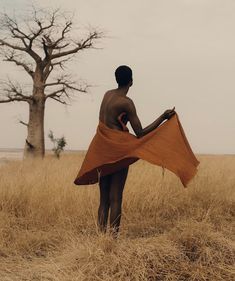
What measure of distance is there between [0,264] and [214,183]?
4.60 meters

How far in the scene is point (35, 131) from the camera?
726 inches

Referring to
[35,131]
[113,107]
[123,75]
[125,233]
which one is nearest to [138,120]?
[113,107]

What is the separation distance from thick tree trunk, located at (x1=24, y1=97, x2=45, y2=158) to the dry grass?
10.2 m

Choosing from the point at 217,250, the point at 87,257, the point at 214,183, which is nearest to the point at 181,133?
the point at 217,250

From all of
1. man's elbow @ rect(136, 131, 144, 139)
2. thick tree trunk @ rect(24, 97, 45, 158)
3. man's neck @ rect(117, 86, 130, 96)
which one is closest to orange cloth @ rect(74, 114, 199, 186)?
man's elbow @ rect(136, 131, 144, 139)

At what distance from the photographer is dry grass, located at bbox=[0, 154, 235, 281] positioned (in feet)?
12.8

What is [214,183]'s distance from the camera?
831 cm

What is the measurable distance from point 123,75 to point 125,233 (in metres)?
1.56

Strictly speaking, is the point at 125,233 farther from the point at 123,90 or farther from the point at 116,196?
the point at 123,90

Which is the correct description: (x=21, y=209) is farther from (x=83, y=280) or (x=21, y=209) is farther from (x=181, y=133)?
(x=83, y=280)

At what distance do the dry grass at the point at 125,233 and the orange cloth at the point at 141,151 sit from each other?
0.42m

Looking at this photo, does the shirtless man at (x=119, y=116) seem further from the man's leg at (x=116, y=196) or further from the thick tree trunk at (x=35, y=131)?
the thick tree trunk at (x=35, y=131)

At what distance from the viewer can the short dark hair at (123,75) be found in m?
4.79

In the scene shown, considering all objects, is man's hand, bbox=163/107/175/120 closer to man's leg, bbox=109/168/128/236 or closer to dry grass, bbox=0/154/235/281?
man's leg, bbox=109/168/128/236
